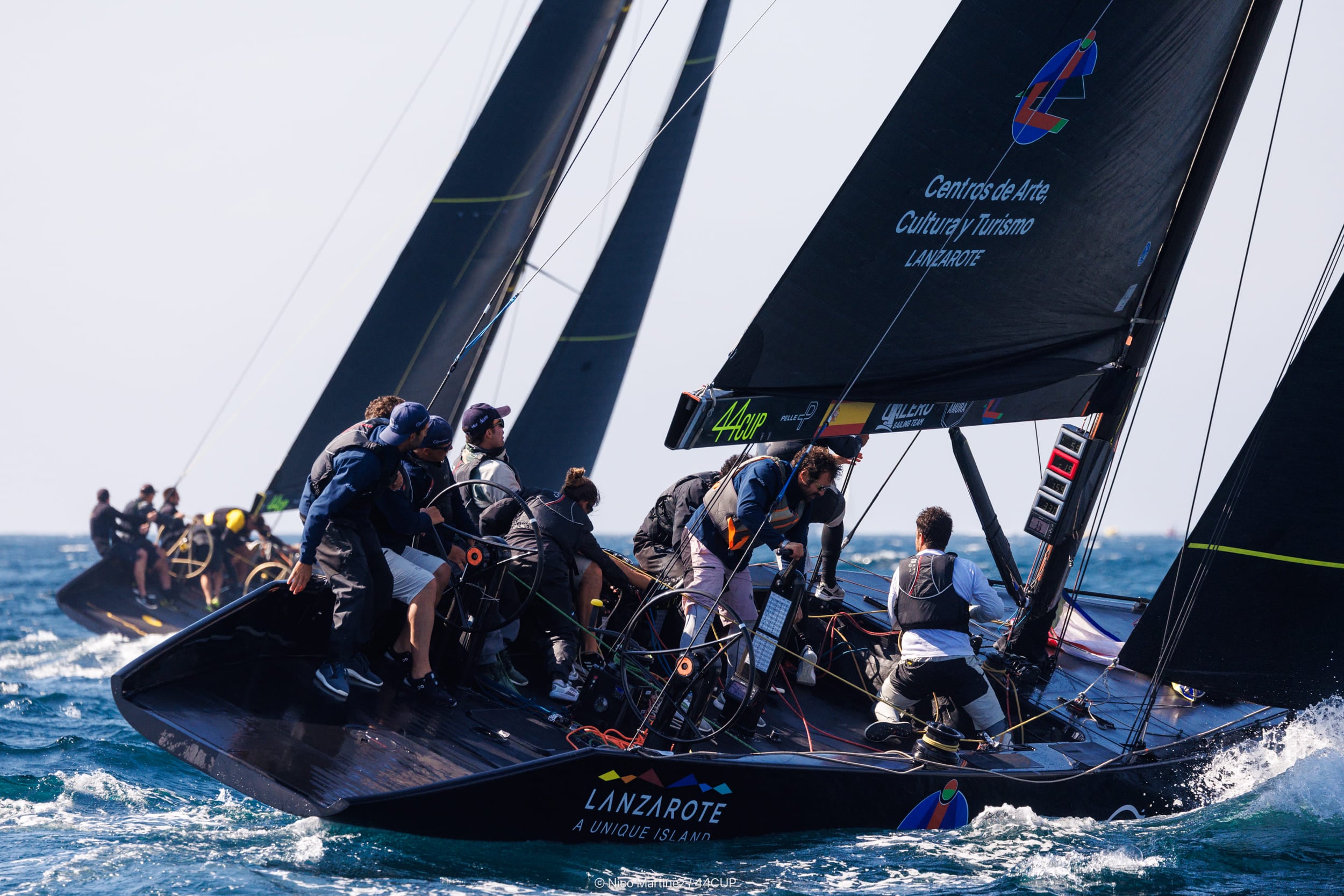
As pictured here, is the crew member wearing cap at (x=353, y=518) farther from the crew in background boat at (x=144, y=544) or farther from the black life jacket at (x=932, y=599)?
the crew in background boat at (x=144, y=544)

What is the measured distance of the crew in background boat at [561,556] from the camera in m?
6.23

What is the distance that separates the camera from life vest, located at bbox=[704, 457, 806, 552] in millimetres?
6074

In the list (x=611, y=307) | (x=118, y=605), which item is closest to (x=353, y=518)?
(x=611, y=307)

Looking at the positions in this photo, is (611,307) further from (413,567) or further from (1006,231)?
(413,567)

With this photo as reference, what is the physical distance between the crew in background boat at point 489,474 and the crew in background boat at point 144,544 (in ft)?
31.8

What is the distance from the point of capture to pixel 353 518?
5.52m

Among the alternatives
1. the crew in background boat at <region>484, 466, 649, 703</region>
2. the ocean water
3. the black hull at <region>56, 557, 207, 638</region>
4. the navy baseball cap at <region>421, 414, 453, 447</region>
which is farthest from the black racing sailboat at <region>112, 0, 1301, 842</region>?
the black hull at <region>56, 557, 207, 638</region>

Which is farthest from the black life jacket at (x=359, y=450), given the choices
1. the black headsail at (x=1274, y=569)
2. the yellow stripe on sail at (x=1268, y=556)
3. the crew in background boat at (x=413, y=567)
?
the yellow stripe on sail at (x=1268, y=556)

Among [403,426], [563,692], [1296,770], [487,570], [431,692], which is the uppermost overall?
[403,426]

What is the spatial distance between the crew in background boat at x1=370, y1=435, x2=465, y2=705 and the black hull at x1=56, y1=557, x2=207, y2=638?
9.25 metres

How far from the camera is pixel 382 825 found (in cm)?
488

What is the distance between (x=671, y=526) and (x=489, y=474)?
1100 millimetres

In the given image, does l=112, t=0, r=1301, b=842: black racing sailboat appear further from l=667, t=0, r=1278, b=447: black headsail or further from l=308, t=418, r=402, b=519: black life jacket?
l=308, t=418, r=402, b=519: black life jacket

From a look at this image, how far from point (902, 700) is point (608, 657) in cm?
148
